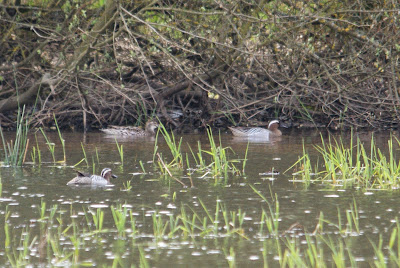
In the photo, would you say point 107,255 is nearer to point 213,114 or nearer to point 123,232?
point 123,232

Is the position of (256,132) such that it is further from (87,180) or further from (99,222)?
(99,222)

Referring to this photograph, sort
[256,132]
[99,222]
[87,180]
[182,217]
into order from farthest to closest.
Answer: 1. [256,132]
2. [87,180]
3. [182,217]
4. [99,222]

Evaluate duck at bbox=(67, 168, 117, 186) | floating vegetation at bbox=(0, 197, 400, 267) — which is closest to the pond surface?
floating vegetation at bbox=(0, 197, 400, 267)

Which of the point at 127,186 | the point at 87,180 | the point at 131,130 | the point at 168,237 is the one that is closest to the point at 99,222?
the point at 168,237

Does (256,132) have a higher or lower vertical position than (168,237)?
higher

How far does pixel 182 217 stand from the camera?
7.00 meters

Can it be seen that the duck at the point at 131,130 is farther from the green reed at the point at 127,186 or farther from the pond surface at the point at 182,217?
the green reed at the point at 127,186

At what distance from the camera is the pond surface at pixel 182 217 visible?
237 inches

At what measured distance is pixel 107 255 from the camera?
19.9 feet

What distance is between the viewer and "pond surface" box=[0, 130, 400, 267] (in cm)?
602

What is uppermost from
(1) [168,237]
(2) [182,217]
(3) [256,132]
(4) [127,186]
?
(3) [256,132]

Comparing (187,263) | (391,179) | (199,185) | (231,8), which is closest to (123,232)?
(187,263)

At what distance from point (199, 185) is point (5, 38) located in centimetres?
687

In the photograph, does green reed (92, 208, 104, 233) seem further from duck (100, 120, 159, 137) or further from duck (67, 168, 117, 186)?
duck (100, 120, 159, 137)
